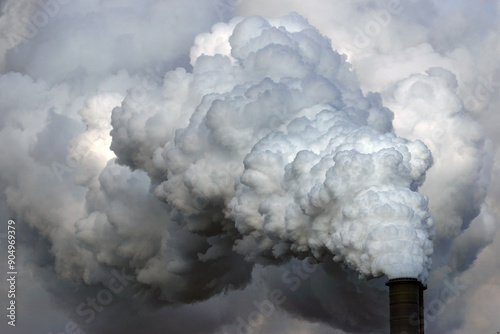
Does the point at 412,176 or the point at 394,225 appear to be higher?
the point at 412,176

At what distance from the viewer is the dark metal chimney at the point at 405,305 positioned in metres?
108

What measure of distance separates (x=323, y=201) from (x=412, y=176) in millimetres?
8700

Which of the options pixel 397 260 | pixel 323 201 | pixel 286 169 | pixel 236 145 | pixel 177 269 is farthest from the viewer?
pixel 177 269

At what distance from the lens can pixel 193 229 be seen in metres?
143

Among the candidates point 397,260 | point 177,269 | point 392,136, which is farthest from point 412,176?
point 177,269

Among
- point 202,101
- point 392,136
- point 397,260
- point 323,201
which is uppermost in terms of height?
point 202,101

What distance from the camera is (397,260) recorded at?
4279 inches

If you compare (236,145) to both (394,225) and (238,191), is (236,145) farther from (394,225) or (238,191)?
(394,225)

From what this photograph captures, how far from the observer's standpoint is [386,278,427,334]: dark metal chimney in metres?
108

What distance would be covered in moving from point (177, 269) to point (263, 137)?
30.3 metres

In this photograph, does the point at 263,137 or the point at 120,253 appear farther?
the point at 120,253

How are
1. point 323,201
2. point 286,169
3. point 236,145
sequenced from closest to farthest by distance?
point 323,201, point 286,169, point 236,145

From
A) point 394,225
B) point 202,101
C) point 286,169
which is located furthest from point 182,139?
point 394,225

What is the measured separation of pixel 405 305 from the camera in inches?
4281
